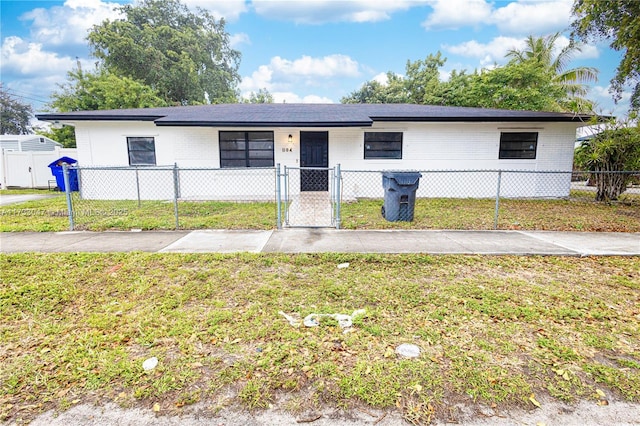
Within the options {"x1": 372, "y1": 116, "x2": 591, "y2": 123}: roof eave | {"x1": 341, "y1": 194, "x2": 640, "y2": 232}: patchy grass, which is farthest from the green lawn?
{"x1": 372, "y1": 116, "x2": 591, "y2": 123}: roof eave

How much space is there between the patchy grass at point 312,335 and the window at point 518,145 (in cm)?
797

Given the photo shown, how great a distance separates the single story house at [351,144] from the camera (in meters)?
11.0

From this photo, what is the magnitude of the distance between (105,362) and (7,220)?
782cm

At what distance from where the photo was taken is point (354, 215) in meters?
8.12

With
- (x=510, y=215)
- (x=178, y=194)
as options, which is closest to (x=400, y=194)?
(x=510, y=215)

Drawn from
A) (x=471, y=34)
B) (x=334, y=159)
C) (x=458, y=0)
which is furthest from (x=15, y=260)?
(x=471, y=34)

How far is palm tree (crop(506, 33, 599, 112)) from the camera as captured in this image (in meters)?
19.8

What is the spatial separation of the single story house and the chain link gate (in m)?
0.68

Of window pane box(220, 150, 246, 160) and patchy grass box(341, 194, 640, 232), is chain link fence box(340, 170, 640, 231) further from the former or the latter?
window pane box(220, 150, 246, 160)

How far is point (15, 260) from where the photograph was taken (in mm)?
4680

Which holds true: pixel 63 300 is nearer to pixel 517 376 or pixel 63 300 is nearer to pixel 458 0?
pixel 517 376

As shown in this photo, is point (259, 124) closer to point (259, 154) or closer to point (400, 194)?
point (259, 154)

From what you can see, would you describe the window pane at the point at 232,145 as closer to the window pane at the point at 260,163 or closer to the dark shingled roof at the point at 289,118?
the window pane at the point at 260,163

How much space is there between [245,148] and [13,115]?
47618mm
